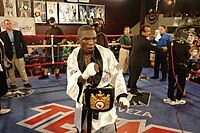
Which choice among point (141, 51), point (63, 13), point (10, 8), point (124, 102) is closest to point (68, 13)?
point (63, 13)

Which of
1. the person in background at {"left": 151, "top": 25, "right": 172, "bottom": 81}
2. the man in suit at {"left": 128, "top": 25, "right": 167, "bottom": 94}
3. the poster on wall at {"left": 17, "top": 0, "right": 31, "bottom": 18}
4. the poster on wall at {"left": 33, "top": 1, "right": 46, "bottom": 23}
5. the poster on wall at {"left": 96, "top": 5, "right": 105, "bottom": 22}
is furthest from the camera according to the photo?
the poster on wall at {"left": 96, "top": 5, "right": 105, "bottom": 22}

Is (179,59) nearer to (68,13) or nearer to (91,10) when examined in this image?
(68,13)

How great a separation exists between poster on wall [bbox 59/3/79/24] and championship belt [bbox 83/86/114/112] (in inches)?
268

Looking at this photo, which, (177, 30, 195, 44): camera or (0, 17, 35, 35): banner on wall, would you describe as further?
(0, 17, 35, 35): banner on wall

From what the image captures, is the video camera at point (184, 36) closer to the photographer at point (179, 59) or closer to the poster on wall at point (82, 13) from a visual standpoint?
the photographer at point (179, 59)

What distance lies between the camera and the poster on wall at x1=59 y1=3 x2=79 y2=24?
7574 mm

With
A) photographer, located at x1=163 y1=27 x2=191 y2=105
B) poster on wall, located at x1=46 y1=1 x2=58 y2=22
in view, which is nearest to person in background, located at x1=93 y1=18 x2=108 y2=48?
photographer, located at x1=163 y1=27 x2=191 y2=105

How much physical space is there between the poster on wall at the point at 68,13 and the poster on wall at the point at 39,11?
635mm

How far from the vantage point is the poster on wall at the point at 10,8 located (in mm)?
6774

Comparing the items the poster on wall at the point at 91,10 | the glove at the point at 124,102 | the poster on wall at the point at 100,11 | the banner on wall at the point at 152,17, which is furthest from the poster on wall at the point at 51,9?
the glove at the point at 124,102

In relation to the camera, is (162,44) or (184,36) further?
(162,44)

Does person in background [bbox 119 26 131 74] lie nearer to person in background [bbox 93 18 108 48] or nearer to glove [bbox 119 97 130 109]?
person in background [bbox 93 18 108 48]

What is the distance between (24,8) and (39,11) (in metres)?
0.52

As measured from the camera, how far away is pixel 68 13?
7734mm
